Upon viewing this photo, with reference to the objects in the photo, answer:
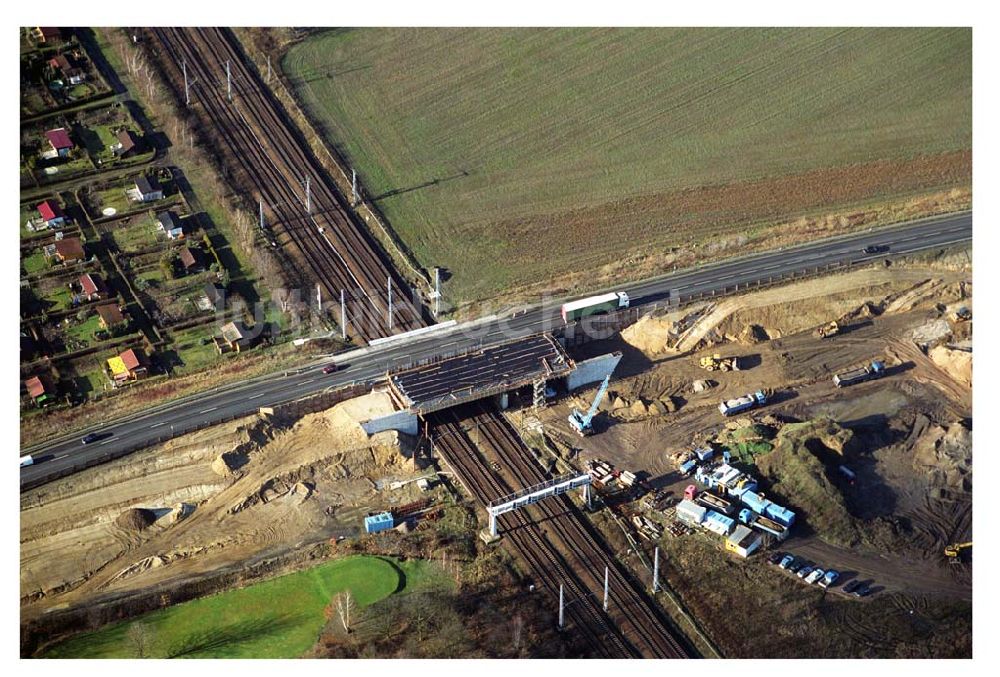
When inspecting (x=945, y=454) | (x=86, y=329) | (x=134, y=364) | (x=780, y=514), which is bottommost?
(x=945, y=454)

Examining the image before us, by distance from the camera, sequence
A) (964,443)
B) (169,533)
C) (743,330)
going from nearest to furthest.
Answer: (169,533), (964,443), (743,330)

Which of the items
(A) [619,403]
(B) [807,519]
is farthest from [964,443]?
(A) [619,403]

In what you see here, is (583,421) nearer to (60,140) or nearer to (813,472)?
(813,472)

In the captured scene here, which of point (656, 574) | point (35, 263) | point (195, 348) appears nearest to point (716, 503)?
point (656, 574)

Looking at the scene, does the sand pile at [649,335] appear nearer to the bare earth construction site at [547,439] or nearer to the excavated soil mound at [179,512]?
the bare earth construction site at [547,439]

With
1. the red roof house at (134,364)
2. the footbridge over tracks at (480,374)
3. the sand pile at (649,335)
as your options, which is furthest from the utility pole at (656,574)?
the red roof house at (134,364)

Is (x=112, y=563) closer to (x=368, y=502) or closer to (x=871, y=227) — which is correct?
(x=368, y=502)

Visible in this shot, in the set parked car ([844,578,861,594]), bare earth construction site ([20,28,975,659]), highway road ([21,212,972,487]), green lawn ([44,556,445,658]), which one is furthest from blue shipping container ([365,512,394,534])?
parked car ([844,578,861,594])
